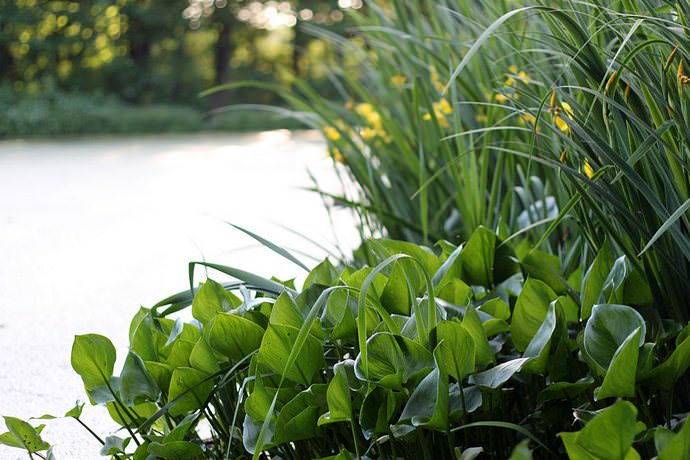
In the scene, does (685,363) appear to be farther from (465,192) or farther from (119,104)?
(119,104)

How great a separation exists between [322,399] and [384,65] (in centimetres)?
157

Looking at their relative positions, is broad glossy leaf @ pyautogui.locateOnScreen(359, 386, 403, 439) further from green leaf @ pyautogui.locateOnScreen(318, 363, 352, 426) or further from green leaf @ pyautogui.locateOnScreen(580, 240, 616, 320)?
green leaf @ pyautogui.locateOnScreen(580, 240, 616, 320)

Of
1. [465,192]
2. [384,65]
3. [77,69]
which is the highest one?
[77,69]

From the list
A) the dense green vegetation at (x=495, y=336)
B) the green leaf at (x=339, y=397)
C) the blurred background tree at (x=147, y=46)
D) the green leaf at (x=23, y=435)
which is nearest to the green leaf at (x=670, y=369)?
the dense green vegetation at (x=495, y=336)

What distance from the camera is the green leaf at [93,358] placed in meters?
1.24

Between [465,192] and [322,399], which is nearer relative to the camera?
[322,399]

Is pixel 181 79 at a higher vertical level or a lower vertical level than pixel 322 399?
higher

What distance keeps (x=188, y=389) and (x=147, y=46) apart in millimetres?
15062

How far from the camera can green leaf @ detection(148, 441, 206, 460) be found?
3.72 ft

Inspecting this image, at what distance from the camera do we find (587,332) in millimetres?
1021

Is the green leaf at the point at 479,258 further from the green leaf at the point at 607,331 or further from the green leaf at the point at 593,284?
the green leaf at the point at 607,331

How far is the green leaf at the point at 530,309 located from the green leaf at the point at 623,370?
0.63 ft

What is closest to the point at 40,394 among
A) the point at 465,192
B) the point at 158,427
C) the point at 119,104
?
the point at 158,427

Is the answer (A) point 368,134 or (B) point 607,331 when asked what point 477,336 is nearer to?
(B) point 607,331
